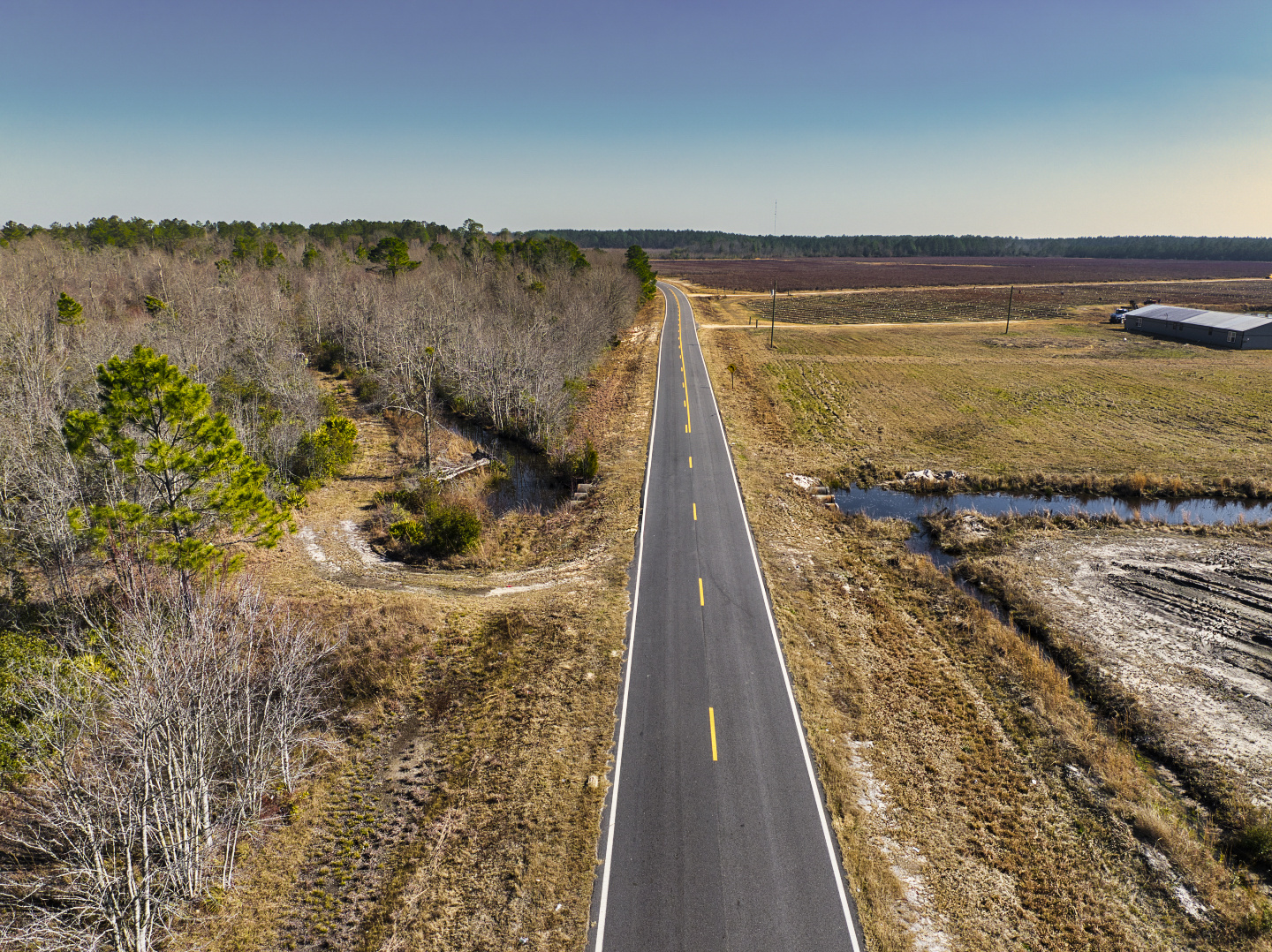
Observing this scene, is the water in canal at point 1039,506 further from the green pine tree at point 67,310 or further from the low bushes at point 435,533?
the green pine tree at point 67,310

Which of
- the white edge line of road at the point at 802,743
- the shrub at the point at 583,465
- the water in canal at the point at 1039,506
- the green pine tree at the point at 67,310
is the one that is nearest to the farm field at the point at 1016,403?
the water in canal at the point at 1039,506

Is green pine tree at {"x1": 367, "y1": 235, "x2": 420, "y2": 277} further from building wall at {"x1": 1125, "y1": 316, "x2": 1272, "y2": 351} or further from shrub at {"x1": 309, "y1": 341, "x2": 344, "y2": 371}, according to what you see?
building wall at {"x1": 1125, "y1": 316, "x2": 1272, "y2": 351}

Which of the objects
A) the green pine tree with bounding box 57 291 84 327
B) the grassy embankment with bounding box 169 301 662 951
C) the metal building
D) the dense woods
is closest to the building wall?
the metal building

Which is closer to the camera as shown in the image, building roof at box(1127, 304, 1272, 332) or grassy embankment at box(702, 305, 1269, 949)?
grassy embankment at box(702, 305, 1269, 949)

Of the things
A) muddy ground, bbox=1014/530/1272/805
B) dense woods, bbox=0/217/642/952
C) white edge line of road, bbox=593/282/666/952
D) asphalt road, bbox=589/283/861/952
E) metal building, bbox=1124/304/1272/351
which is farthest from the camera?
metal building, bbox=1124/304/1272/351

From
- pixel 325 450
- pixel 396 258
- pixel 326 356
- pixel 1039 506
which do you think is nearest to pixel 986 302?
pixel 1039 506

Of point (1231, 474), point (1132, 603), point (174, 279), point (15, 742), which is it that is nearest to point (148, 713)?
point (15, 742)
